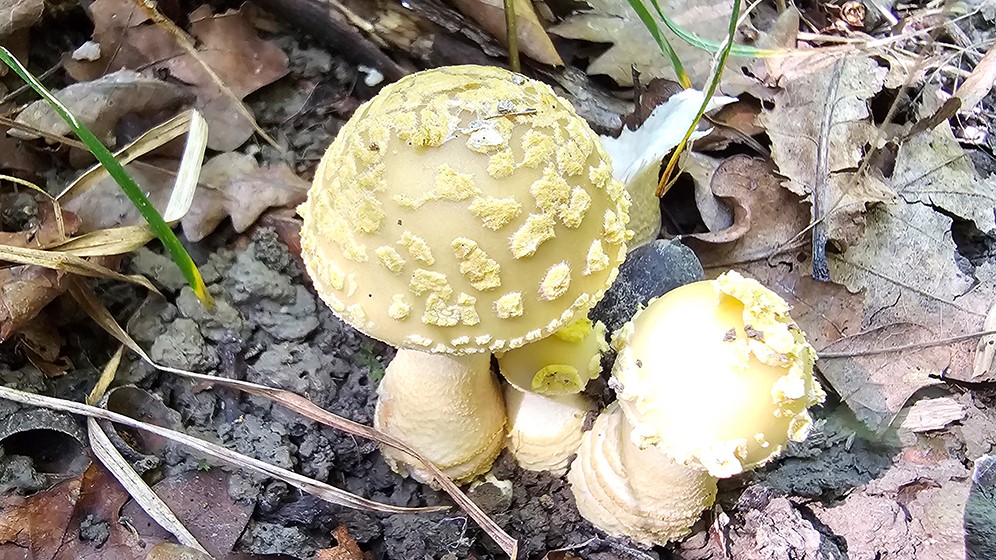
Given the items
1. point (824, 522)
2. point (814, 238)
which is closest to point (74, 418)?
point (824, 522)

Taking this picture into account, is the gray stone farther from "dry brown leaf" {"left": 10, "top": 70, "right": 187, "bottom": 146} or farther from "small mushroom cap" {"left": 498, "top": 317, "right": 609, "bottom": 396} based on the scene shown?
"dry brown leaf" {"left": 10, "top": 70, "right": 187, "bottom": 146}

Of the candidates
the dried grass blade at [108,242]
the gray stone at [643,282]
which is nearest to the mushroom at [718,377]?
the gray stone at [643,282]

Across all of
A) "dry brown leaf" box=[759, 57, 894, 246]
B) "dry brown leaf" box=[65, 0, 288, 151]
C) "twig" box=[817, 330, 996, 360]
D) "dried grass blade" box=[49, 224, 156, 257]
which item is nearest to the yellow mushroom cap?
"twig" box=[817, 330, 996, 360]

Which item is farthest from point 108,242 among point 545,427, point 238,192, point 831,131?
point 831,131

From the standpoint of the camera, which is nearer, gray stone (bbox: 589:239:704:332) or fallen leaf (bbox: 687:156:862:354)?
gray stone (bbox: 589:239:704:332)

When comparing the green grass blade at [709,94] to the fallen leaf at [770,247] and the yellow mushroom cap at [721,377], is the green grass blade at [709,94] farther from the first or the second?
the yellow mushroom cap at [721,377]

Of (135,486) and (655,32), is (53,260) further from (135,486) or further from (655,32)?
(655,32)
